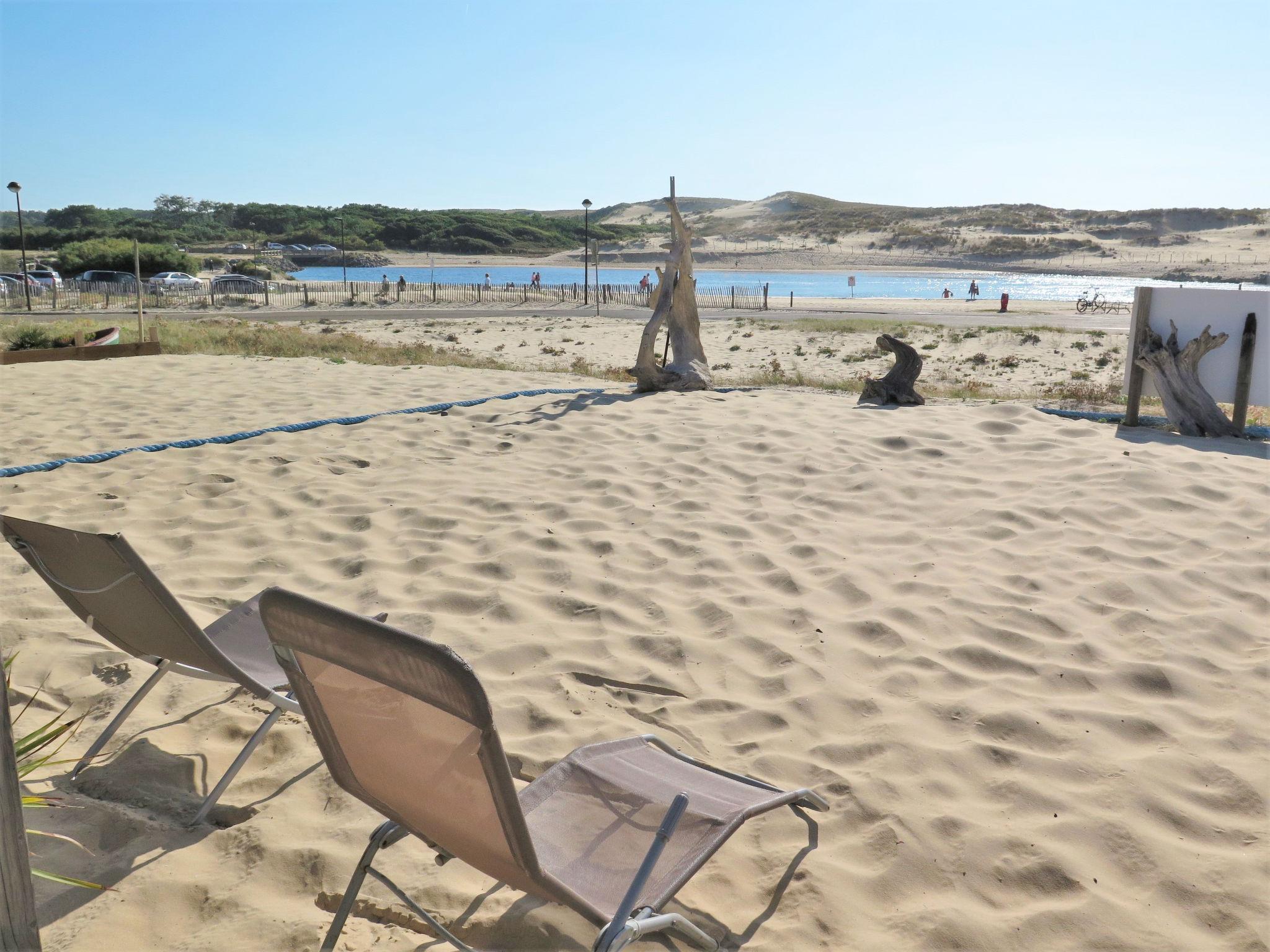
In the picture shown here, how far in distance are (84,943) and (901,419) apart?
6.48 meters

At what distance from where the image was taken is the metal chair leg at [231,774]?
2520 mm

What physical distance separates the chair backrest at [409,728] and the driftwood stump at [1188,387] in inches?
295

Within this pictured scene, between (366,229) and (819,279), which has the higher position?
(366,229)

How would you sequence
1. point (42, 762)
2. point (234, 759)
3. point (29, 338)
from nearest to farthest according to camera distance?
point (42, 762)
point (234, 759)
point (29, 338)

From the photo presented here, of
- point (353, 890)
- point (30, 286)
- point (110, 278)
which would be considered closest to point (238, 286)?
point (30, 286)

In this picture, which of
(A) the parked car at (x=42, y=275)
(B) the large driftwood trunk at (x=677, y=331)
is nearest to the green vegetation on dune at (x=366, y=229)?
(A) the parked car at (x=42, y=275)

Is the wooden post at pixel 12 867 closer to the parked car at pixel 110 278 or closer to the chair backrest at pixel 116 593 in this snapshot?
the chair backrest at pixel 116 593

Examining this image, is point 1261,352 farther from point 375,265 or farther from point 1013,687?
point 375,265

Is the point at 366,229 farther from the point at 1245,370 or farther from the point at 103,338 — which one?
the point at 1245,370

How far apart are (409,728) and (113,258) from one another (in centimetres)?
5993

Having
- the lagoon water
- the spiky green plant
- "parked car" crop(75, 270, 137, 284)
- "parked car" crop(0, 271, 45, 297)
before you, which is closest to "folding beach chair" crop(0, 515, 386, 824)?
the spiky green plant

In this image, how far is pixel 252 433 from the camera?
6793 millimetres

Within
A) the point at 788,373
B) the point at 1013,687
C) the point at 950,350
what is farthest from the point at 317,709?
the point at 950,350

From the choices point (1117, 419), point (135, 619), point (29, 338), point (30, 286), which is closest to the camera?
point (135, 619)
